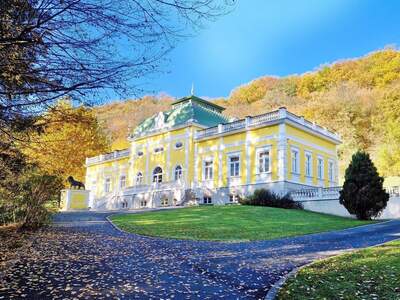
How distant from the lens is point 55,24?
4.40 metres

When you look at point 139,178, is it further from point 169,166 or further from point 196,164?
point 196,164

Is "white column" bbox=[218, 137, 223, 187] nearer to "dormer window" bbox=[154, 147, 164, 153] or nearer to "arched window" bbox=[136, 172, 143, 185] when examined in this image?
"dormer window" bbox=[154, 147, 164, 153]

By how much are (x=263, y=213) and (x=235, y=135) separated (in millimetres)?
10287

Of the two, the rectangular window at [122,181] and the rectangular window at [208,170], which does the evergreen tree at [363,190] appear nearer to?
the rectangular window at [208,170]

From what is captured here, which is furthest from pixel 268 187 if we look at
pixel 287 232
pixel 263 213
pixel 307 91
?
pixel 307 91

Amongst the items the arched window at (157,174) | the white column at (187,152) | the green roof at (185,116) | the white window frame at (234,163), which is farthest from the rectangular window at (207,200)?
the green roof at (185,116)

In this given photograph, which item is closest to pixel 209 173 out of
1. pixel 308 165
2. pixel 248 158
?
pixel 248 158

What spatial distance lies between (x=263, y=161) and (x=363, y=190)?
26.4 ft

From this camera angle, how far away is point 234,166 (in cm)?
2686

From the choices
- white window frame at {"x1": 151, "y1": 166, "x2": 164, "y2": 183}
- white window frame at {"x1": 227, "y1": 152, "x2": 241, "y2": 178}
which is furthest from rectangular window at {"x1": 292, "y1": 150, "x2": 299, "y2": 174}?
white window frame at {"x1": 151, "y1": 166, "x2": 164, "y2": 183}

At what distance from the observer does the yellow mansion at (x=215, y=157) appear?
24.7 metres

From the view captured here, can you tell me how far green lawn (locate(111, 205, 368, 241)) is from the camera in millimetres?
11672

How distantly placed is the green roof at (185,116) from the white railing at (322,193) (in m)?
10.4

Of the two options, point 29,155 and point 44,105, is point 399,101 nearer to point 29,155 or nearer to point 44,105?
point 29,155
